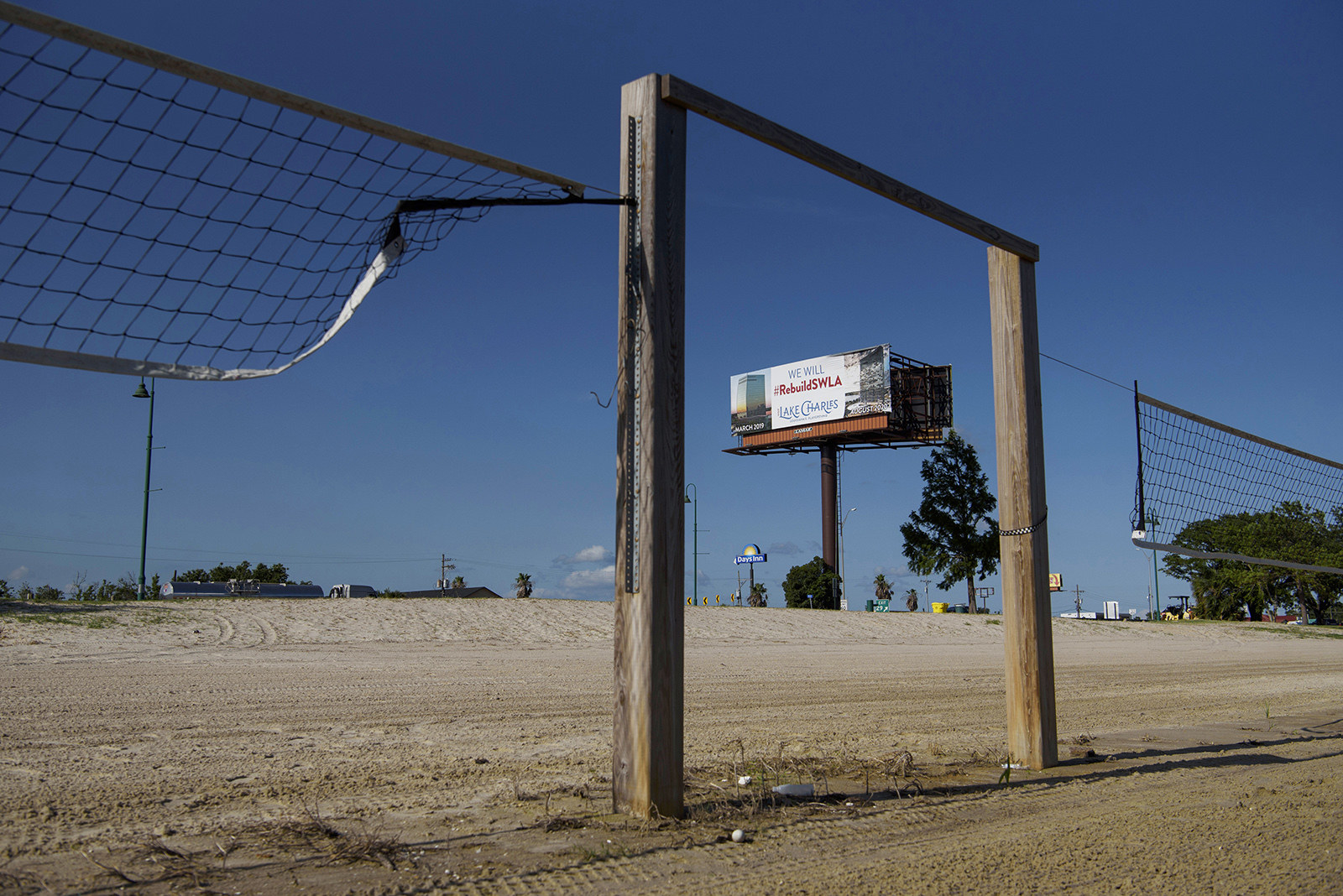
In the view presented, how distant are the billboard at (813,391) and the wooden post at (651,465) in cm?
4199

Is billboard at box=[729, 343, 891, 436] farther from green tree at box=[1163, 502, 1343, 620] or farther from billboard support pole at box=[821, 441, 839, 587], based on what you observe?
green tree at box=[1163, 502, 1343, 620]

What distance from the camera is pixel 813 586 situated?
130 ft

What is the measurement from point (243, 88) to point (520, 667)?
11.2 metres

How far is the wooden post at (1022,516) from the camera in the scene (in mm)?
6496

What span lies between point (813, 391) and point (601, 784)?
147ft

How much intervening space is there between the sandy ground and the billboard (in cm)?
3322

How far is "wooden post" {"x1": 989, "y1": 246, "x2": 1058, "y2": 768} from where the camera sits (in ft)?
21.3

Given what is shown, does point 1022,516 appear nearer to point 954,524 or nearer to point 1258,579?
point 954,524

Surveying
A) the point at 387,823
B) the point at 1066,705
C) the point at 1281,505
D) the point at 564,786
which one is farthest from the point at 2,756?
the point at 1281,505

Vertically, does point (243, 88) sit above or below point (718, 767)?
above

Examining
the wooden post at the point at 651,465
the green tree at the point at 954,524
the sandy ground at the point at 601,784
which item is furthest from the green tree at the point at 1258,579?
the wooden post at the point at 651,465

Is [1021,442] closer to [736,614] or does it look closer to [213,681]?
[213,681]

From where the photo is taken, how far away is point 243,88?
4.05 meters

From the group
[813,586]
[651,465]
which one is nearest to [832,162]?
[651,465]
